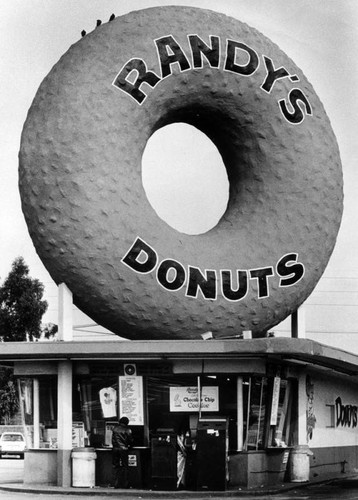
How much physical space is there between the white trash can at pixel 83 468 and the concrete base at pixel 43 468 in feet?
2.07

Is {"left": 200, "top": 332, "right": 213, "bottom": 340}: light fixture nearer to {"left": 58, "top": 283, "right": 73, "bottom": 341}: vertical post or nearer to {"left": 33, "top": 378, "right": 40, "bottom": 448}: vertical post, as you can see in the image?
{"left": 58, "top": 283, "right": 73, "bottom": 341}: vertical post

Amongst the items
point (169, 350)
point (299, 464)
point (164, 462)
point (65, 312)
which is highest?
point (65, 312)

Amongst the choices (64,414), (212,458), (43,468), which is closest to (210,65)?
(64,414)

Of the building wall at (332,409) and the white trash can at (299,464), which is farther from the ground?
the building wall at (332,409)

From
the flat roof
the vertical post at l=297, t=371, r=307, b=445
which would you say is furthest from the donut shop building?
the vertical post at l=297, t=371, r=307, b=445

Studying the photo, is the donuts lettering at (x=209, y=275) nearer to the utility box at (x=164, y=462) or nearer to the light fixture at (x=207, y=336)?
the light fixture at (x=207, y=336)

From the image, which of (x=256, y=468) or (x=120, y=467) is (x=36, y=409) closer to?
(x=120, y=467)

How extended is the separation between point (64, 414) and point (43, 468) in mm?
1148

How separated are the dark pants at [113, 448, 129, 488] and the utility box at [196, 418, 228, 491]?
4.58ft

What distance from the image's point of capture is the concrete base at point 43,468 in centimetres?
2281

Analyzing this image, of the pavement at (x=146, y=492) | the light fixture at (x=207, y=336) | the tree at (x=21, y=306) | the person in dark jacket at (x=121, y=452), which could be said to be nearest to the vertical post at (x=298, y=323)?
the light fixture at (x=207, y=336)

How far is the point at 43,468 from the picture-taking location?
22.8m

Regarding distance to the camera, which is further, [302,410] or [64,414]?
[302,410]

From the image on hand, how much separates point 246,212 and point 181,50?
11.1ft
